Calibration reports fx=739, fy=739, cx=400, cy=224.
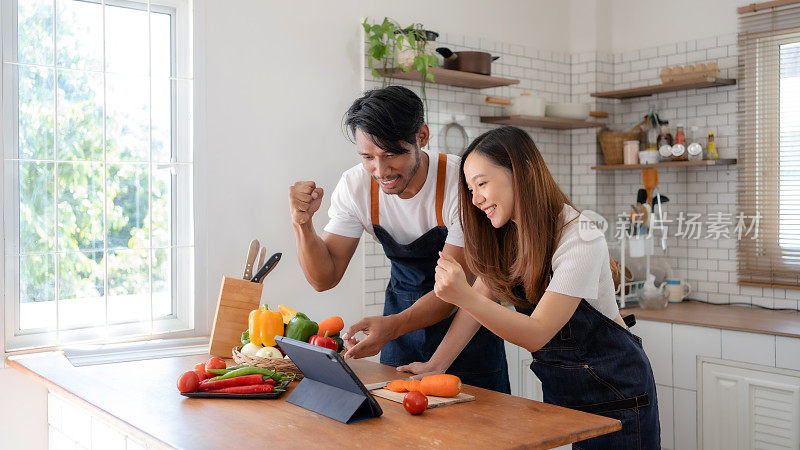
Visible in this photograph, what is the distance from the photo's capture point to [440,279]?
1994mm

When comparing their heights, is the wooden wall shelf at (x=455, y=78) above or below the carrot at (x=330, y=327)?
above

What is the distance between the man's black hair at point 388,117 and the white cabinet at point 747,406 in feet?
8.15

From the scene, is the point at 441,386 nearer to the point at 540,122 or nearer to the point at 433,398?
the point at 433,398

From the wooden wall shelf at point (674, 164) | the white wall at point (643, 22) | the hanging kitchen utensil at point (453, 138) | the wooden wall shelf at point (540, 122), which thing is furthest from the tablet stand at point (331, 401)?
the white wall at point (643, 22)

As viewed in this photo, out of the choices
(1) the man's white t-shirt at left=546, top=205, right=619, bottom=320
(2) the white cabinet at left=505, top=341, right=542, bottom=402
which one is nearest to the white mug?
(2) the white cabinet at left=505, top=341, right=542, bottom=402

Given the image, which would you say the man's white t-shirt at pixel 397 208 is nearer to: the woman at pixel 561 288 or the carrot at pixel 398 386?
the woman at pixel 561 288

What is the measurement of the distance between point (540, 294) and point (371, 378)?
595 mm

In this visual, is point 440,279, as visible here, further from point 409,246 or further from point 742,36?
point 742,36

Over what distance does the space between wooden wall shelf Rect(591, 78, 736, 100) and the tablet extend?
3.51 meters

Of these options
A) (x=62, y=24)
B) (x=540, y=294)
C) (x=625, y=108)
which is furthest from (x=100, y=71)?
(x=625, y=108)

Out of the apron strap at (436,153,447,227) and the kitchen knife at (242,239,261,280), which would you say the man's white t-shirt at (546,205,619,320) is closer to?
the apron strap at (436,153,447,227)

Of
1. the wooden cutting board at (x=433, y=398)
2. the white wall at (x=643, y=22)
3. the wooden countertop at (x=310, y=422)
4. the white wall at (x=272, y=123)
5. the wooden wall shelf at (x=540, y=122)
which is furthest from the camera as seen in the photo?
the white wall at (x=643, y=22)

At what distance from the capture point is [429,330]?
2.76m

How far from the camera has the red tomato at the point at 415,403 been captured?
6.24 ft
